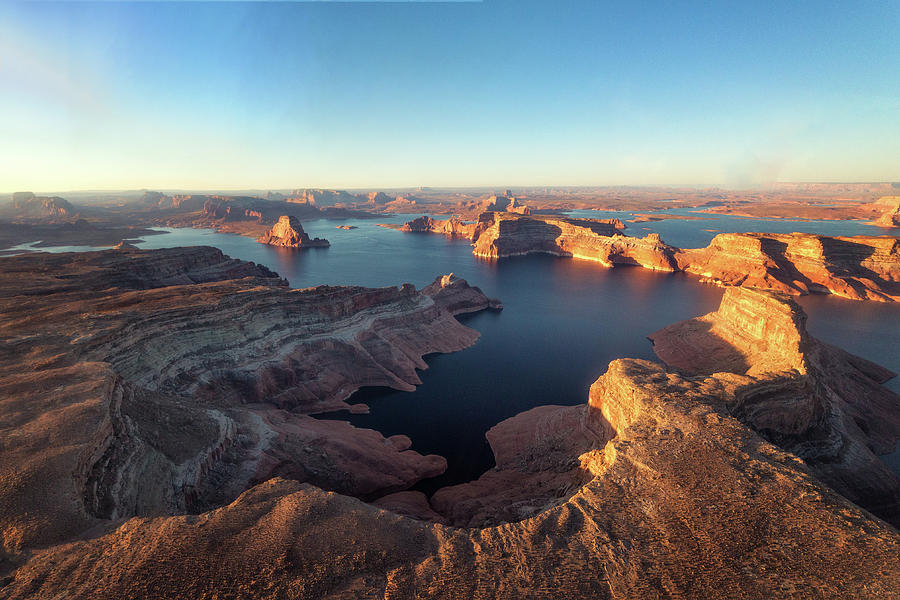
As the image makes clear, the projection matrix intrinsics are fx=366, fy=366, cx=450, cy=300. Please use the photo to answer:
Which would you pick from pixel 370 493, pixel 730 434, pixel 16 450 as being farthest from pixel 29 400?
pixel 730 434

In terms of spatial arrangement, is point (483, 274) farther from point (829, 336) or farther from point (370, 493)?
point (370, 493)

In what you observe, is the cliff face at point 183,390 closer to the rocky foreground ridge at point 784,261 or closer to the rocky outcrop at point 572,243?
the rocky foreground ridge at point 784,261

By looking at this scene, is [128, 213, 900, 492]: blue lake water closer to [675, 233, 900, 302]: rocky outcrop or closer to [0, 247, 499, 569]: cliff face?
[0, 247, 499, 569]: cliff face

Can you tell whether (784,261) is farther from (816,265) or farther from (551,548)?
(551,548)

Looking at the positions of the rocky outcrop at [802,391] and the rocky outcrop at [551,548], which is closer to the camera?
the rocky outcrop at [551,548]

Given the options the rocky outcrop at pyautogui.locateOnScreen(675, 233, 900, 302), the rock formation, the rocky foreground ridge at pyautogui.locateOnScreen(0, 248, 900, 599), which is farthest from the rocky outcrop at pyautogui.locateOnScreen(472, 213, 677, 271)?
the rock formation

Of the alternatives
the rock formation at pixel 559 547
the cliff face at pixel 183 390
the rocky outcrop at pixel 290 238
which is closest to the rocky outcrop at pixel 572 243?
the rocky outcrop at pixel 290 238

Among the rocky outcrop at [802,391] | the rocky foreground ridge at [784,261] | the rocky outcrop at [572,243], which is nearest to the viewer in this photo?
the rocky outcrop at [802,391]
